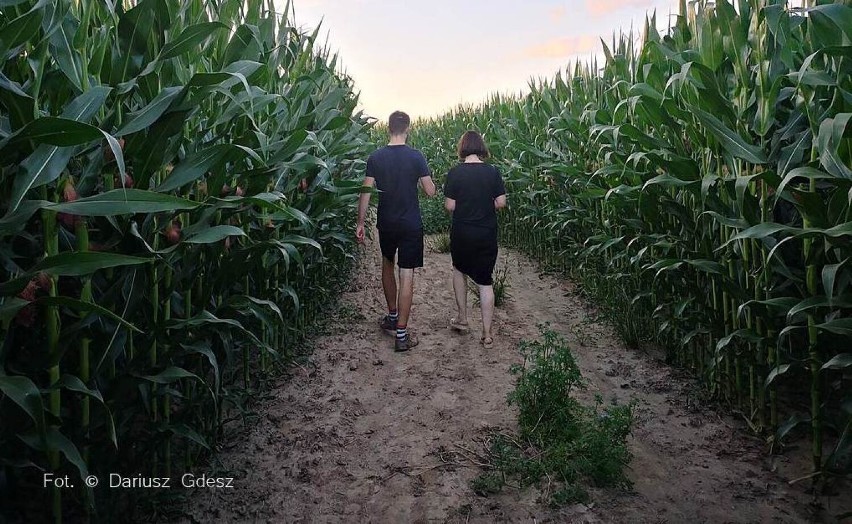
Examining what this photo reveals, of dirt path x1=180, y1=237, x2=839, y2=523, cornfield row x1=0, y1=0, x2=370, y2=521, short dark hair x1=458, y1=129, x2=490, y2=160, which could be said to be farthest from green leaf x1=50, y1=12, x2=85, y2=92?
short dark hair x1=458, y1=129, x2=490, y2=160

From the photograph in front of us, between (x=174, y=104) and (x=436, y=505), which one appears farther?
(x=436, y=505)

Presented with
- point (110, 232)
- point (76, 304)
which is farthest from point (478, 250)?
point (76, 304)

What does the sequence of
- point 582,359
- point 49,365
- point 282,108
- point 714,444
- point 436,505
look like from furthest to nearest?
point 582,359 → point 282,108 → point 714,444 → point 436,505 → point 49,365

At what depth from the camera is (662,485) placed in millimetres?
2629

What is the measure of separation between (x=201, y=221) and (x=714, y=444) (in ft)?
Answer: 9.32

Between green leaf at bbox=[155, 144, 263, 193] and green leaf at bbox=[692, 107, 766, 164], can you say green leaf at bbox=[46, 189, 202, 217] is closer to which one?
green leaf at bbox=[155, 144, 263, 193]

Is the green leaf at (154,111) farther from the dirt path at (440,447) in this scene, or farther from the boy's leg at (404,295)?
the boy's leg at (404,295)

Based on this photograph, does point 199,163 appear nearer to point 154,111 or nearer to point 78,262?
point 154,111

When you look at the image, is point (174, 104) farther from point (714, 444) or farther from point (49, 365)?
point (714, 444)

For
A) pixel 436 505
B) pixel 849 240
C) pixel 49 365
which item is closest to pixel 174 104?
pixel 49 365

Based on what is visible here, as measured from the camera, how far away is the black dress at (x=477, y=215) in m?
4.76

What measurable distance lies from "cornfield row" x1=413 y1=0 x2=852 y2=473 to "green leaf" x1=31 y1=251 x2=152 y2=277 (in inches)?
92.1

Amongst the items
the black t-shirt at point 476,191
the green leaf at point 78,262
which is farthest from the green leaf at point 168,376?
the black t-shirt at point 476,191

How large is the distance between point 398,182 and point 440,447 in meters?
2.40
